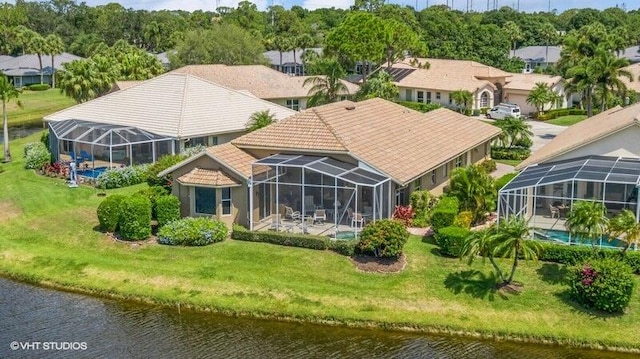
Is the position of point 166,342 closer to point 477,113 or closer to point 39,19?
point 477,113

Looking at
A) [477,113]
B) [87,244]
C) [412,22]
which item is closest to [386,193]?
[87,244]

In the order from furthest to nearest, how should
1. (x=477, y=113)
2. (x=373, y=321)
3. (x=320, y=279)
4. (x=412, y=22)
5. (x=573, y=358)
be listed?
(x=412, y=22) → (x=477, y=113) → (x=320, y=279) → (x=373, y=321) → (x=573, y=358)

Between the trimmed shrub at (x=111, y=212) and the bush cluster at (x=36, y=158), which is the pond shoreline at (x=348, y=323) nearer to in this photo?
the trimmed shrub at (x=111, y=212)

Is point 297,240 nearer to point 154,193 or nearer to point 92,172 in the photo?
point 154,193

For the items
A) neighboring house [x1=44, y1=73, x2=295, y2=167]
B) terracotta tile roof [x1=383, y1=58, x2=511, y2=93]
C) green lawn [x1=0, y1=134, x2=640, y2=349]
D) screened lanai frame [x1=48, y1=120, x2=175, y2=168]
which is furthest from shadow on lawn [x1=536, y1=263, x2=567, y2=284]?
terracotta tile roof [x1=383, y1=58, x2=511, y2=93]

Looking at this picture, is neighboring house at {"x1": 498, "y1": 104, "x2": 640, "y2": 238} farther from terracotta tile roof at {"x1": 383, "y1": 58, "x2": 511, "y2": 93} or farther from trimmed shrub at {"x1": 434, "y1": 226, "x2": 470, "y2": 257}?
terracotta tile roof at {"x1": 383, "y1": 58, "x2": 511, "y2": 93}

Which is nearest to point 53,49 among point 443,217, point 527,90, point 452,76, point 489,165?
point 452,76
